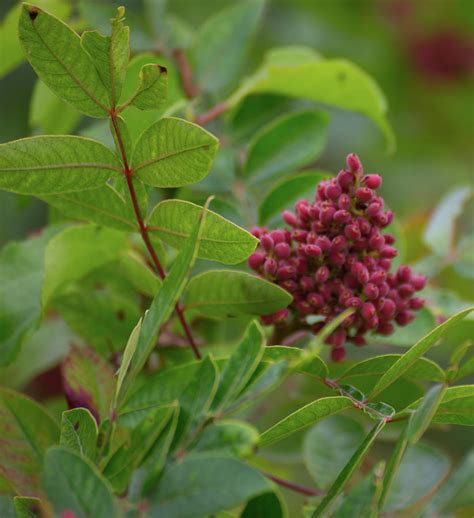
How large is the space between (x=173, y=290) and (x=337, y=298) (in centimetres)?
24

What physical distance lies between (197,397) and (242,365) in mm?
52

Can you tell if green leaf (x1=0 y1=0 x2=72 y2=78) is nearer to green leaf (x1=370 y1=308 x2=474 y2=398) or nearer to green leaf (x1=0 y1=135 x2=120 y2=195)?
green leaf (x1=0 y1=135 x2=120 y2=195)

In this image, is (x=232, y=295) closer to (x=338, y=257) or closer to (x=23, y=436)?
(x=338, y=257)

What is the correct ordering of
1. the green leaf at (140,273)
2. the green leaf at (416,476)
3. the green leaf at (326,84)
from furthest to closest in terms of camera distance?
the green leaf at (326,84)
the green leaf at (416,476)
the green leaf at (140,273)

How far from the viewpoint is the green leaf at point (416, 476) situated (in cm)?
96

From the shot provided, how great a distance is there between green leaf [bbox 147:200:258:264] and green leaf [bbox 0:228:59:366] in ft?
0.72

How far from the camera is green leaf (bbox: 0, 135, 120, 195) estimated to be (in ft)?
2.30

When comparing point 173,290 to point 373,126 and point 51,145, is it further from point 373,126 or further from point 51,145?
point 373,126

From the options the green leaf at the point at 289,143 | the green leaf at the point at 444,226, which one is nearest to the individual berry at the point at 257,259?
the green leaf at the point at 289,143

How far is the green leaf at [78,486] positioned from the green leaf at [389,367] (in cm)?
30

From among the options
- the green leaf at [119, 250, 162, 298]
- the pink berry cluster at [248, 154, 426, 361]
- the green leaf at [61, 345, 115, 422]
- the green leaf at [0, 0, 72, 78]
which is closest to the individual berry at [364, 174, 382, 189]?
the pink berry cluster at [248, 154, 426, 361]

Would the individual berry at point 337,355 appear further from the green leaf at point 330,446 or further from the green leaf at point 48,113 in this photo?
the green leaf at point 48,113

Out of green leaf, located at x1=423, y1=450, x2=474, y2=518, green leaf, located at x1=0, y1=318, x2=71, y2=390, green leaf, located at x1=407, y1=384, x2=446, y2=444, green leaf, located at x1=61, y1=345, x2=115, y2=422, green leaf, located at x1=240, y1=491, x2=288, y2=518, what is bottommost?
green leaf, located at x1=0, y1=318, x2=71, y2=390

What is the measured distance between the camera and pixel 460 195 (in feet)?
4.11
